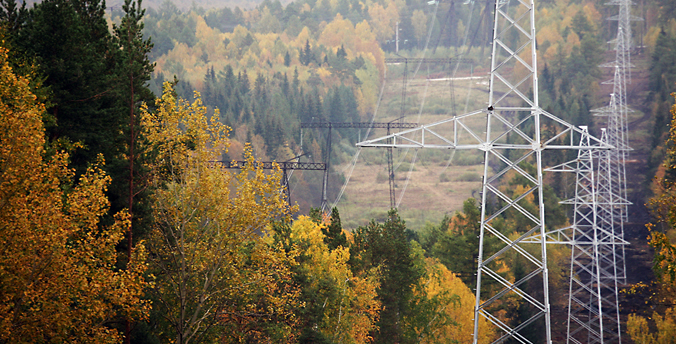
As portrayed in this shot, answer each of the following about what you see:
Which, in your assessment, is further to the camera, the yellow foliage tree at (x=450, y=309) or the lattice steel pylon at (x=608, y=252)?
the yellow foliage tree at (x=450, y=309)

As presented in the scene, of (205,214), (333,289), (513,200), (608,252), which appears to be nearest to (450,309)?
(333,289)

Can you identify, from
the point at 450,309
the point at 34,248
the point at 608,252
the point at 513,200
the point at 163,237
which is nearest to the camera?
the point at 34,248

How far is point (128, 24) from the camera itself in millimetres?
26781

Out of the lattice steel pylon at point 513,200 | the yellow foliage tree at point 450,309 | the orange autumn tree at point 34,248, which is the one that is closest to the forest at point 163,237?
the orange autumn tree at point 34,248

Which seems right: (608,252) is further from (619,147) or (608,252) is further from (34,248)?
(34,248)

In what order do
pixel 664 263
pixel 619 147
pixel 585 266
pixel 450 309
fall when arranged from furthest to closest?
pixel 619 147
pixel 585 266
pixel 450 309
pixel 664 263

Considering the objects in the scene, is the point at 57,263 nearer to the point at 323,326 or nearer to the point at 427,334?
the point at 323,326

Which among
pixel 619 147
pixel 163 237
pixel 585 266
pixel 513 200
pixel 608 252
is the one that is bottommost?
pixel 585 266

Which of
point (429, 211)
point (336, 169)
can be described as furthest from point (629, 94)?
point (336, 169)

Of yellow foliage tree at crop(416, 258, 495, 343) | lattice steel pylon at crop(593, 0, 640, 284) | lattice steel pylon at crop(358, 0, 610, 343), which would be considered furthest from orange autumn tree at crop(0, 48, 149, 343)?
lattice steel pylon at crop(593, 0, 640, 284)

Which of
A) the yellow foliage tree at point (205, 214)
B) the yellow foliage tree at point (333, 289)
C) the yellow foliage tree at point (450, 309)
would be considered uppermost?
the yellow foliage tree at point (205, 214)

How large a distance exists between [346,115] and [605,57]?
65.6m

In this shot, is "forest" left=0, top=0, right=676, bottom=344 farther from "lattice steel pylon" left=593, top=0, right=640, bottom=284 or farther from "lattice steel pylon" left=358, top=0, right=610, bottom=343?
"lattice steel pylon" left=593, top=0, right=640, bottom=284

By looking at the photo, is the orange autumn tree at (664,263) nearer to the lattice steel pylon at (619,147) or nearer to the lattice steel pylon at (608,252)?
the lattice steel pylon at (608,252)
